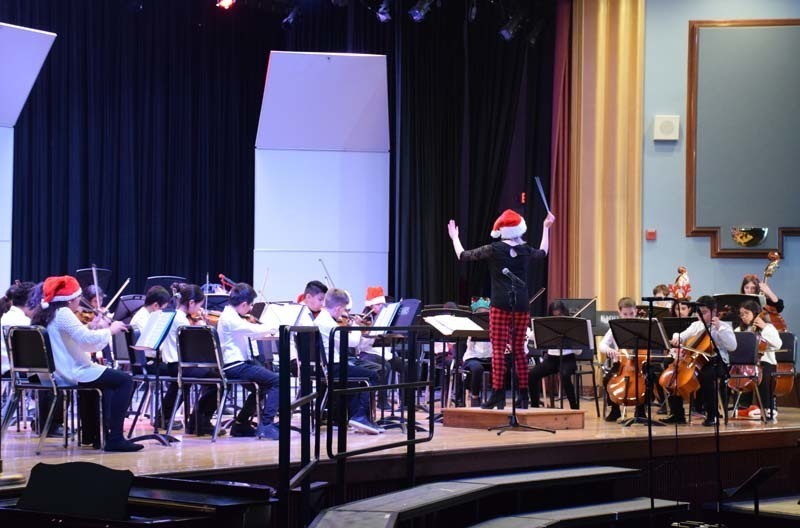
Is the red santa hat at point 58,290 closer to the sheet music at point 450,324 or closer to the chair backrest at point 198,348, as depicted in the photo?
the chair backrest at point 198,348

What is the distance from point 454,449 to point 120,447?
2141 millimetres

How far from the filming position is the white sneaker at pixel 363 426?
7.41 metres

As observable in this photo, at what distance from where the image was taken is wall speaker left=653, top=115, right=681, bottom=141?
40.4 feet

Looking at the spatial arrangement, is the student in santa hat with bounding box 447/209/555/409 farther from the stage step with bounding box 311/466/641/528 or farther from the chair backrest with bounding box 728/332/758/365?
the chair backrest with bounding box 728/332/758/365

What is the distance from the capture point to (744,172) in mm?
12281

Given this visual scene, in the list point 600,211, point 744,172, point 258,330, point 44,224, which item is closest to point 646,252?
point 600,211

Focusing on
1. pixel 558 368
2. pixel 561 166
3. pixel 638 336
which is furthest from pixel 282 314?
pixel 561 166

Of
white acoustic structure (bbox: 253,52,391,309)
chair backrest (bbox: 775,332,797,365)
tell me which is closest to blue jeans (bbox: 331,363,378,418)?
chair backrest (bbox: 775,332,797,365)

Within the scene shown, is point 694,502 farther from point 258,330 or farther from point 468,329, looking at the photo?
point 258,330

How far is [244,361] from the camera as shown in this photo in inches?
300

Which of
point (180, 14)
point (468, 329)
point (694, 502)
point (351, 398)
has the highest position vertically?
point (180, 14)

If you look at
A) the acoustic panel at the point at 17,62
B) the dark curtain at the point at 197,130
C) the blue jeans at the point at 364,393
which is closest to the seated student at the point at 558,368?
the blue jeans at the point at 364,393

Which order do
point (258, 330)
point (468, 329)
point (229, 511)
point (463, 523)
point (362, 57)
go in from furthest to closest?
point (362, 57), point (468, 329), point (258, 330), point (463, 523), point (229, 511)

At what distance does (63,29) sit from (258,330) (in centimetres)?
757
